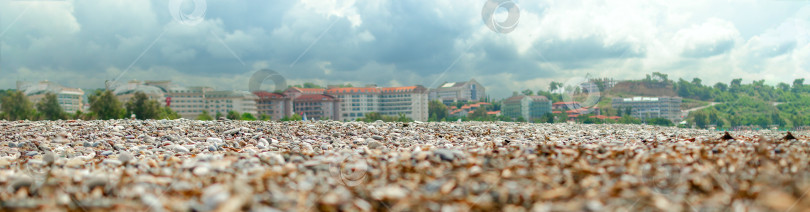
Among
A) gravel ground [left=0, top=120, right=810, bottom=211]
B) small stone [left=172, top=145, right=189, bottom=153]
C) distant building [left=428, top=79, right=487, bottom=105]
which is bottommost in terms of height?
small stone [left=172, top=145, right=189, bottom=153]

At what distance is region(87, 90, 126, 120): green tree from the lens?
3741 centimetres

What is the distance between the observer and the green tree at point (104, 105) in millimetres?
37406

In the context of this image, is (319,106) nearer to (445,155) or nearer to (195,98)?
(195,98)

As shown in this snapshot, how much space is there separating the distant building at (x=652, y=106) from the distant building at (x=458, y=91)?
26666mm

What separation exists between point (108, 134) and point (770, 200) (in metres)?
9.98

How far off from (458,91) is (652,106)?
116ft

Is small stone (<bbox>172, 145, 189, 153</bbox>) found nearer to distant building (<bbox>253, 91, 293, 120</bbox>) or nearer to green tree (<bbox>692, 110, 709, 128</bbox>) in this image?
green tree (<bbox>692, 110, 709, 128</bbox>)

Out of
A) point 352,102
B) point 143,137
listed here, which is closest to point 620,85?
point 352,102

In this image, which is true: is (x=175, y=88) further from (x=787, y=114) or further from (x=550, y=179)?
(x=550, y=179)

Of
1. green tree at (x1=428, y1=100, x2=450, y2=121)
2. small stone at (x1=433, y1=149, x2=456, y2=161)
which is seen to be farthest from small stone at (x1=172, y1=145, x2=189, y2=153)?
green tree at (x1=428, y1=100, x2=450, y2=121)

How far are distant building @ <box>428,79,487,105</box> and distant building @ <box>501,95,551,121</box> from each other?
75.1ft

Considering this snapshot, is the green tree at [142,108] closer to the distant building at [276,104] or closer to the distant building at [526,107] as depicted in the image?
the distant building at [276,104]

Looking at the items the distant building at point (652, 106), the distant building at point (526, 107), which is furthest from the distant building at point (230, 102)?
the distant building at point (652, 106)

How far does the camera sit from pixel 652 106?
5712 centimetres
